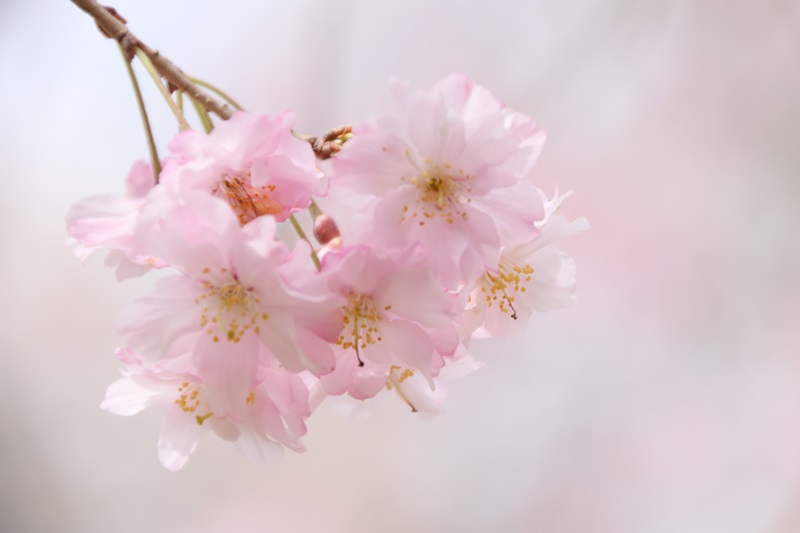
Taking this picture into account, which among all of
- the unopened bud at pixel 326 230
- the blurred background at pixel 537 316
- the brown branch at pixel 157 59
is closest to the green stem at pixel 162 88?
the brown branch at pixel 157 59

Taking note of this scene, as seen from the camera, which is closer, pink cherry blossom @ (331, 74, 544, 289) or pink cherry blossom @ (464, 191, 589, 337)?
pink cherry blossom @ (331, 74, 544, 289)

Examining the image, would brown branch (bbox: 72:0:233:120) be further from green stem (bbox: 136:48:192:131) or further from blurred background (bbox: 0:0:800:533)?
blurred background (bbox: 0:0:800:533)

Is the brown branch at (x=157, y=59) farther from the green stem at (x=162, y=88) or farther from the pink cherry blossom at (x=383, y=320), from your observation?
the pink cherry blossom at (x=383, y=320)

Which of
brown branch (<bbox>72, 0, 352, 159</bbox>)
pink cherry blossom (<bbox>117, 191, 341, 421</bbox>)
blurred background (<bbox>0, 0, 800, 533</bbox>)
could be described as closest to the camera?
pink cherry blossom (<bbox>117, 191, 341, 421</bbox>)

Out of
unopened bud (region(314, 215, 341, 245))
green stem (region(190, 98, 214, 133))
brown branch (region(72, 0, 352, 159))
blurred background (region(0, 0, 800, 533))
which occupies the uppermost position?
brown branch (region(72, 0, 352, 159))

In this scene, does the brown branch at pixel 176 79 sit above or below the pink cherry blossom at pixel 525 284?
above

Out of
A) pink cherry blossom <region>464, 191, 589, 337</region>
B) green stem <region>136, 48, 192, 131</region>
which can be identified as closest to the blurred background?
pink cherry blossom <region>464, 191, 589, 337</region>

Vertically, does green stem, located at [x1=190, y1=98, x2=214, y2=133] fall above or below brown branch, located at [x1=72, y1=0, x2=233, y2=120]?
below

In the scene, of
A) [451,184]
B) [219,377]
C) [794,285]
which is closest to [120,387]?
[219,377]
